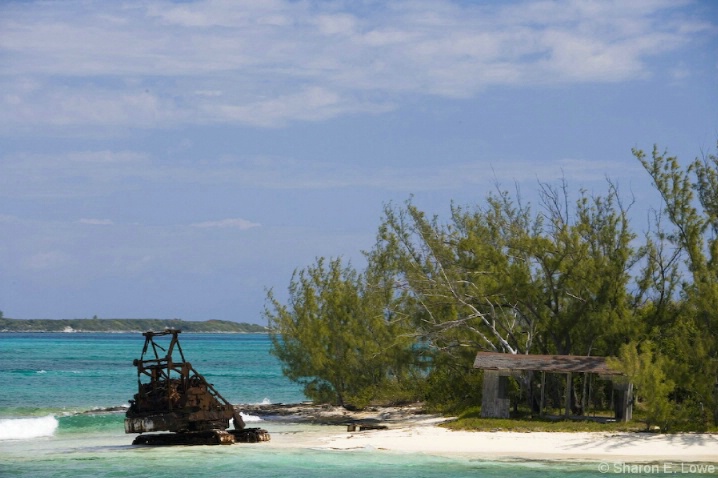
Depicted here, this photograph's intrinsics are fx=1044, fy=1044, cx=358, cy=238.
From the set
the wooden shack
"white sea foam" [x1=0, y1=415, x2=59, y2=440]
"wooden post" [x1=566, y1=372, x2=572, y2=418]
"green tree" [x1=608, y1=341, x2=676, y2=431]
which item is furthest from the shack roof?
"white sea foam" [x1=0, y1=415, x2=59, y2=440]

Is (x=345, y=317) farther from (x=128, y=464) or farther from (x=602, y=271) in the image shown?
(x=128, y=464)

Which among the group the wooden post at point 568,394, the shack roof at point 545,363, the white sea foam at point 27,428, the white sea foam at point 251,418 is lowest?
the white sea foam at point 27,428

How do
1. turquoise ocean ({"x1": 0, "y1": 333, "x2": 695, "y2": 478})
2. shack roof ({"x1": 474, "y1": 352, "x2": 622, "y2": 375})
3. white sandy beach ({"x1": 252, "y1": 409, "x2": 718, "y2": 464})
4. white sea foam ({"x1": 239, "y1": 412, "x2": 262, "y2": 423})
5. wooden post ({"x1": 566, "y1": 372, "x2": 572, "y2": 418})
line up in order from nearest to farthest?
turquoise ocean ({"x1": 0, "y1": 333, "x2": 695, "y2": 478}), white sandy beach ({"x1": 252, "y1": 409, "x2": 718, "y2": 464}), shack roof ({"x1": 474, "y1": 352, "x2": 622, "y2": 375}), wooden post ({"x1": 566, "y1": 372, "x2": 572, "y2": 418}), white sea foam ({"x1": 239, "y1": 412, "x2": 262, "y2": 423})

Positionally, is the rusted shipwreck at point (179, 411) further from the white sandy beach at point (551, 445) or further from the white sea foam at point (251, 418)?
the white sea foam at point (251, 418)

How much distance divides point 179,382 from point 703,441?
48.9 ft

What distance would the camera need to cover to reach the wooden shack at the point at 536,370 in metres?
31.5

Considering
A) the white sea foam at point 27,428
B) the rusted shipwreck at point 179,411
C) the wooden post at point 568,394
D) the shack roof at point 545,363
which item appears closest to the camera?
the rusted shipwreck at point 179,411

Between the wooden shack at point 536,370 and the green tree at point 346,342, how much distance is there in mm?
7153

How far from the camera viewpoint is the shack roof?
3169 cm

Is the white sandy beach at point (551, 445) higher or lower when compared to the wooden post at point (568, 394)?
lower

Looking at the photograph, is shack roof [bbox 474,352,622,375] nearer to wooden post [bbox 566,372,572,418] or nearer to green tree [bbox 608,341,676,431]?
wooden post [bbox 566,372,572,418]

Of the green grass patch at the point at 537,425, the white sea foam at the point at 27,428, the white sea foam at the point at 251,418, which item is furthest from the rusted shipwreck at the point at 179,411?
the white sea foam at the point at 251,418

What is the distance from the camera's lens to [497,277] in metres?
36.2

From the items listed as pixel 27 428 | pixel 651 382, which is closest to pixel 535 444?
pixel 651 382
